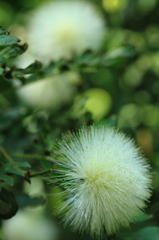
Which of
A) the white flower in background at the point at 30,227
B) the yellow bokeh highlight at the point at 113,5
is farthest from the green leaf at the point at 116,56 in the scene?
the white flower in background at the point at 30,227

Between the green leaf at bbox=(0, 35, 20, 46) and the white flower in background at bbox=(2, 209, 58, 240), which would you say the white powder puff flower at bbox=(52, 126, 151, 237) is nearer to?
the green leaf at bbox=(0, 35, 20, 46)

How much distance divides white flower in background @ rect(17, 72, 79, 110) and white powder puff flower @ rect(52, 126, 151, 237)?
1.16 metres

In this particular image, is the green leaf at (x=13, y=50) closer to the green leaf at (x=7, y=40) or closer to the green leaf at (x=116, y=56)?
the green leaf at (x=7, y=40)

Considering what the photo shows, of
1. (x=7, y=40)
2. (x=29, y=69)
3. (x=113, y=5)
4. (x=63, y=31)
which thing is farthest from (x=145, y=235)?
(x=113, y=5)

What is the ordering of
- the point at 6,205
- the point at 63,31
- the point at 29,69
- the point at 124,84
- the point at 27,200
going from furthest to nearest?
the point at 124,84 < the point at 63,31 < the point at 27,200 < the point at 29,69 < the point at 6,205

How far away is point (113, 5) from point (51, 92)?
3.46 feet

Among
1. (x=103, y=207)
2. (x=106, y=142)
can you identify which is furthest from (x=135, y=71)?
(x=103, y=207)

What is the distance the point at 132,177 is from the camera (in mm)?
1420

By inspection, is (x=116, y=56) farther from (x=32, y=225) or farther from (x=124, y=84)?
(x=32, y=225)

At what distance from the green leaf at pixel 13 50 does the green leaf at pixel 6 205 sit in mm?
526

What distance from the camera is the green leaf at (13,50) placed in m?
1.40

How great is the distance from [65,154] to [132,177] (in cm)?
28

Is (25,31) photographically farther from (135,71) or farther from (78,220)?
(78,220)

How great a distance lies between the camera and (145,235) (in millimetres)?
1562
